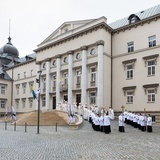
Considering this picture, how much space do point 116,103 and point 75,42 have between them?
39.2ft

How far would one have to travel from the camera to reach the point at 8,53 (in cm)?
6375

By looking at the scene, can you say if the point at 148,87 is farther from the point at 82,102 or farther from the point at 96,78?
the point at 82,102

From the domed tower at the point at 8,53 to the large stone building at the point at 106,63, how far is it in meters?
23.1

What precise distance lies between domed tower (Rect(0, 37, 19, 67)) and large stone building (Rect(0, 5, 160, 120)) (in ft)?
75.9

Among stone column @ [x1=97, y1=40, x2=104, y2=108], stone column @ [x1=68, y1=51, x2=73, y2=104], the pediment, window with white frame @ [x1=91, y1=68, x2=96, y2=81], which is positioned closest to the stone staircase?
stone column @ [x1=97, y1=40, x2=104, y2=108]

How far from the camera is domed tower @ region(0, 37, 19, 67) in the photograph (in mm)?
61375

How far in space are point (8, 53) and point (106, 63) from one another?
3898 cm

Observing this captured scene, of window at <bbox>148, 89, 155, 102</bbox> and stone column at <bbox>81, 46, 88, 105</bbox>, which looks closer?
window at <bbox>148, 89, 155, 102</bbox>

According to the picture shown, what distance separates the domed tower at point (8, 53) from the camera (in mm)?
61375

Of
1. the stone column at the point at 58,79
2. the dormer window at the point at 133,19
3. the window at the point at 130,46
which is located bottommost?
the stone column at the point at 58,79

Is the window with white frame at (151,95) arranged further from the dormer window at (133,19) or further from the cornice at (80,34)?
the cornice at (80,34)

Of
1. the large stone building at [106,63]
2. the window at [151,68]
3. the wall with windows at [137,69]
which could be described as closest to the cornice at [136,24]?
the large stone building at [106,63]

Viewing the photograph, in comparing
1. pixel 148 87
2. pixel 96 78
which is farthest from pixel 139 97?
pixel 96 78

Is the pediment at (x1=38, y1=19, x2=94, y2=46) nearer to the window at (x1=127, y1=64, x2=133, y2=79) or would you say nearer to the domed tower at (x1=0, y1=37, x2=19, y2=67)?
the window at (x1=127, y1=64, x2=133, y2=79)
